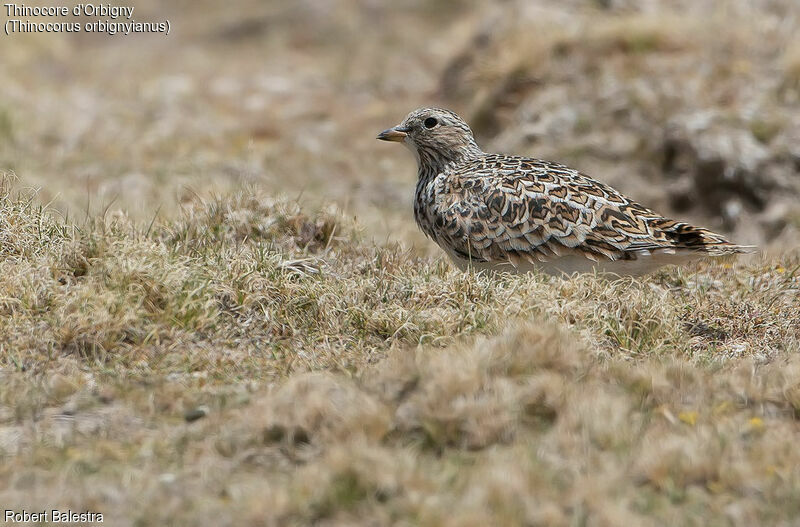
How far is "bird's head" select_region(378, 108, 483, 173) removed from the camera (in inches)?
348

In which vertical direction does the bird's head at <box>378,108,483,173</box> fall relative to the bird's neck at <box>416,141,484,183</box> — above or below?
→ above

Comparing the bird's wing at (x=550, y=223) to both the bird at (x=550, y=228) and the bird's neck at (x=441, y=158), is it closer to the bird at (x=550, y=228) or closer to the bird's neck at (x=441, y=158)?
the bird at (x=550, y=228)

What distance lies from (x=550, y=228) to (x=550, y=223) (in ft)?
0.12

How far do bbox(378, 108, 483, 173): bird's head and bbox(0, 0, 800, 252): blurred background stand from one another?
115 cm

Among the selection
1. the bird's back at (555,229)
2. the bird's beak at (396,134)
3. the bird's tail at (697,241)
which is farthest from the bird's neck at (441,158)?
the bird's tail at (697,241)

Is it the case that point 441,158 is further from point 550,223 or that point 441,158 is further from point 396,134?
point 550,223

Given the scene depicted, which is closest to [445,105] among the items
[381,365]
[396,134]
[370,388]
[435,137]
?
[396,134]

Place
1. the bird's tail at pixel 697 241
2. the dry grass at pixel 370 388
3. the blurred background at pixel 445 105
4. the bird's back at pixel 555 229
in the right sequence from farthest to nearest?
the blurred background at pixel 445 105 < the bird's back at pixel 555 229 < the bird's tail at pixel 697 241 < the dry grass at pixel 370 388

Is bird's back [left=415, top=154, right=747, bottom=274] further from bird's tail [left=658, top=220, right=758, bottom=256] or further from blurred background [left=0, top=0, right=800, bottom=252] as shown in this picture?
blurred background [left=0, top=0, right=800, bottom=252]

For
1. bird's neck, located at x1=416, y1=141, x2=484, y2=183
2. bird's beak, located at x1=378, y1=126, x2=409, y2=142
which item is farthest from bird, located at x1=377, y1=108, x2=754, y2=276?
bird's beak, located at x1=378, y1=126, x2=409, y2=142

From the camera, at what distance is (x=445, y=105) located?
1656cm

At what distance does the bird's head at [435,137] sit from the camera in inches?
348

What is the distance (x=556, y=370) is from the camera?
5.82 meters

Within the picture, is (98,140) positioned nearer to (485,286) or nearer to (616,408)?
(485,286)
